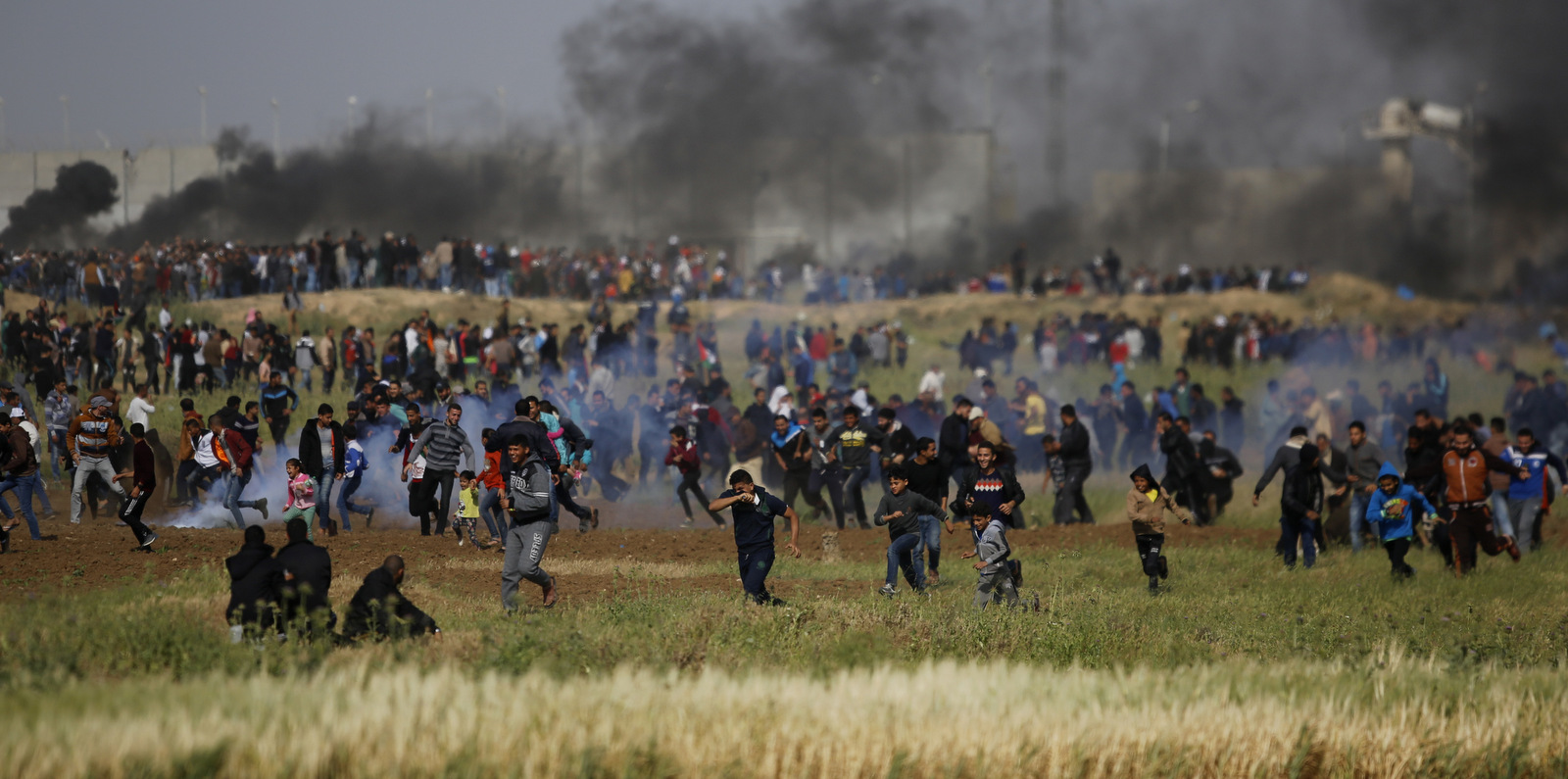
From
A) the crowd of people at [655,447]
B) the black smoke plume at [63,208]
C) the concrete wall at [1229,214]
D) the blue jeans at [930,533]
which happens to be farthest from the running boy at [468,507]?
the concrete wall at [1229,214]

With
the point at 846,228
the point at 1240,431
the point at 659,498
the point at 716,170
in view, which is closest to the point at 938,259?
the point at 846,228

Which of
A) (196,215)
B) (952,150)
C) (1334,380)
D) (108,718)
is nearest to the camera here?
(108,718)

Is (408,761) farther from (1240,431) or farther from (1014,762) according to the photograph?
(1240,431)

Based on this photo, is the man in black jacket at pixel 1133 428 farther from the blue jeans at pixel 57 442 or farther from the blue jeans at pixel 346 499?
the blue jeans at pixel 57 442

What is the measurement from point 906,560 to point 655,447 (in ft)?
32.7

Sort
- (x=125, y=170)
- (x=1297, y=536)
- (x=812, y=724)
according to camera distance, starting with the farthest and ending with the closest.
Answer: (x=125, y=170) < (x=1297, y=536) < (x=812, y=724)

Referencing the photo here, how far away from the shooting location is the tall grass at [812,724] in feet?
20.0

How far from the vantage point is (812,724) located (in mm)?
7074

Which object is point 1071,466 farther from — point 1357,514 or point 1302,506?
point 1302,506

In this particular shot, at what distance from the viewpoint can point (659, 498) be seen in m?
21.6

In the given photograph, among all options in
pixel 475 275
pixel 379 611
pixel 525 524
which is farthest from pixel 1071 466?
pixel 475 275

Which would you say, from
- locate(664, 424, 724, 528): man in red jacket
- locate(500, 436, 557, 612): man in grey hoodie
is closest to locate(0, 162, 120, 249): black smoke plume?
locate(664, 424, 724, 528): man in red jacket

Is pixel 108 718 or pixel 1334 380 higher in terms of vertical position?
pixel 1334 380

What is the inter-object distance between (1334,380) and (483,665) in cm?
2890
